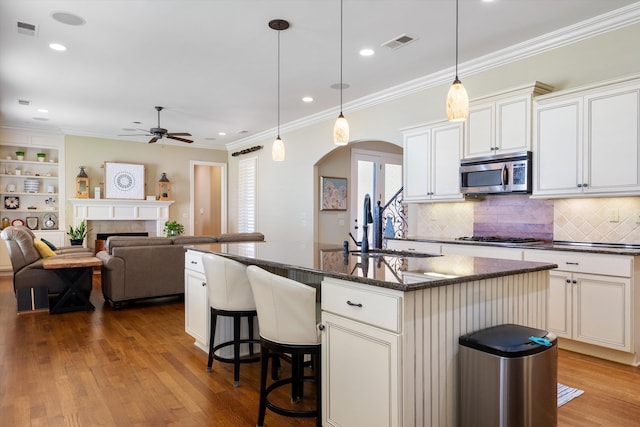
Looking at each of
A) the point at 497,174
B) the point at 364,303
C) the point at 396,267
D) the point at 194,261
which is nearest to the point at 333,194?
the point at 497,174

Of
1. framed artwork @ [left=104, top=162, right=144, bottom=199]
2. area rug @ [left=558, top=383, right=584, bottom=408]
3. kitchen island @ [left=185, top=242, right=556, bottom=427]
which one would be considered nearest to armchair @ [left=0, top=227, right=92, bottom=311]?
framed artwork @ [left=104, top=162, right=144, bottom=199]

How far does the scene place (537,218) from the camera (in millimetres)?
4078

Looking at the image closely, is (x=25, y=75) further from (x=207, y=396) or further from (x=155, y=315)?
(x=207, y=396)

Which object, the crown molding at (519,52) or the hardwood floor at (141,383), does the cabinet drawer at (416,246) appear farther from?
the crown molding at (519,52)

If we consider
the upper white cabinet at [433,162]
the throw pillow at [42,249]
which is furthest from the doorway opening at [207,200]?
the upper white cabinet at [433,162]

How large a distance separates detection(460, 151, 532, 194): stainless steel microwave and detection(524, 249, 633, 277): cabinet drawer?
67 cm

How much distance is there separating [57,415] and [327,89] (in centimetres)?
447

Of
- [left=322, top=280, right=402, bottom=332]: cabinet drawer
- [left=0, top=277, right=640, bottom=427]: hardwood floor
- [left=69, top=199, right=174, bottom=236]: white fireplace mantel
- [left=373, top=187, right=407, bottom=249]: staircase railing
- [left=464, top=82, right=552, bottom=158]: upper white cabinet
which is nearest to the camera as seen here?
[left=322, top=280, right=402, bottom=332]: cabinet drawer

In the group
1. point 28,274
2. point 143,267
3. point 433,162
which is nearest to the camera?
point 433,162

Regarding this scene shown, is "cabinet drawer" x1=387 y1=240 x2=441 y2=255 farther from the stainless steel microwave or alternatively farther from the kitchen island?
the kitchen island

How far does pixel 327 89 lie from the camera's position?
17.7 feet

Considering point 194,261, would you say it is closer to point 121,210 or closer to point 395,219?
point 395,219

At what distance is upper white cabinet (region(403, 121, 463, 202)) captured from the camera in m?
4.45

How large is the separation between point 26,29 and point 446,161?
169 inches
